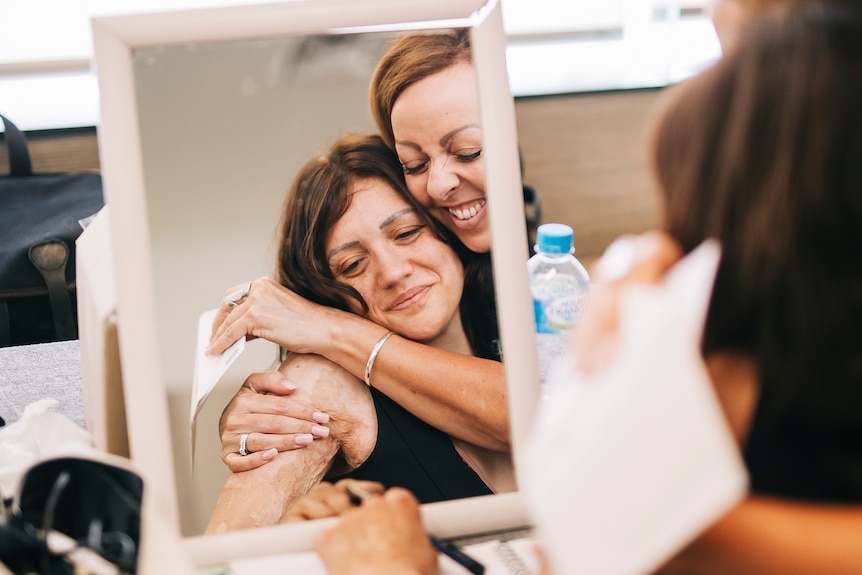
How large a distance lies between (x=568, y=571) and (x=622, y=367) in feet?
0.44

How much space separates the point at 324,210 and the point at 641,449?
0.50 m

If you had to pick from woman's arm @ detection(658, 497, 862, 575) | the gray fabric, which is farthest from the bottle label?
the gray fabric

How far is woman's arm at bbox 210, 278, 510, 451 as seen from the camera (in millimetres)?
831

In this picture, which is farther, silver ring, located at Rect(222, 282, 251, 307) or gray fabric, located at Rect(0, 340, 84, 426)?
gray fabric, located at Rect(0, 340, 84, 426)

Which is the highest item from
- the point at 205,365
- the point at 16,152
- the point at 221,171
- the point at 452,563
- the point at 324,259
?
the point at 16,152

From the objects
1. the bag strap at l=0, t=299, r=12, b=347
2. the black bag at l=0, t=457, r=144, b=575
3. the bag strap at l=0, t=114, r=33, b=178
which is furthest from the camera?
the bag strap at l=0, t=114, r=33, b=178

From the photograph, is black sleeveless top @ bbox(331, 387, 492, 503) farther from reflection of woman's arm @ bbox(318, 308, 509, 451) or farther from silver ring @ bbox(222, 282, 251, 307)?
silver ring @ bbox(222, 282, 251, 307)

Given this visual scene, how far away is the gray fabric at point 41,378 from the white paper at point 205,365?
0.32m

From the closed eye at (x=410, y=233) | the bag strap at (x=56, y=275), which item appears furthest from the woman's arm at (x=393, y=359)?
the bag strap at (x=56, y=275)

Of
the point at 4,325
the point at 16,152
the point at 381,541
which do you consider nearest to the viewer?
the point at 381,541

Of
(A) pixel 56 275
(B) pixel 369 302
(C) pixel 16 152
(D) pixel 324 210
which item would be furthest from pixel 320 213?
(C) pixel 16 152

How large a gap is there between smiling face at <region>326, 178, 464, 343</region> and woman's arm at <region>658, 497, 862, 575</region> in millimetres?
416

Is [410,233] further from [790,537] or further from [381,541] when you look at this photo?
A: [790,537]

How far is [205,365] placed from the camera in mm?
811
